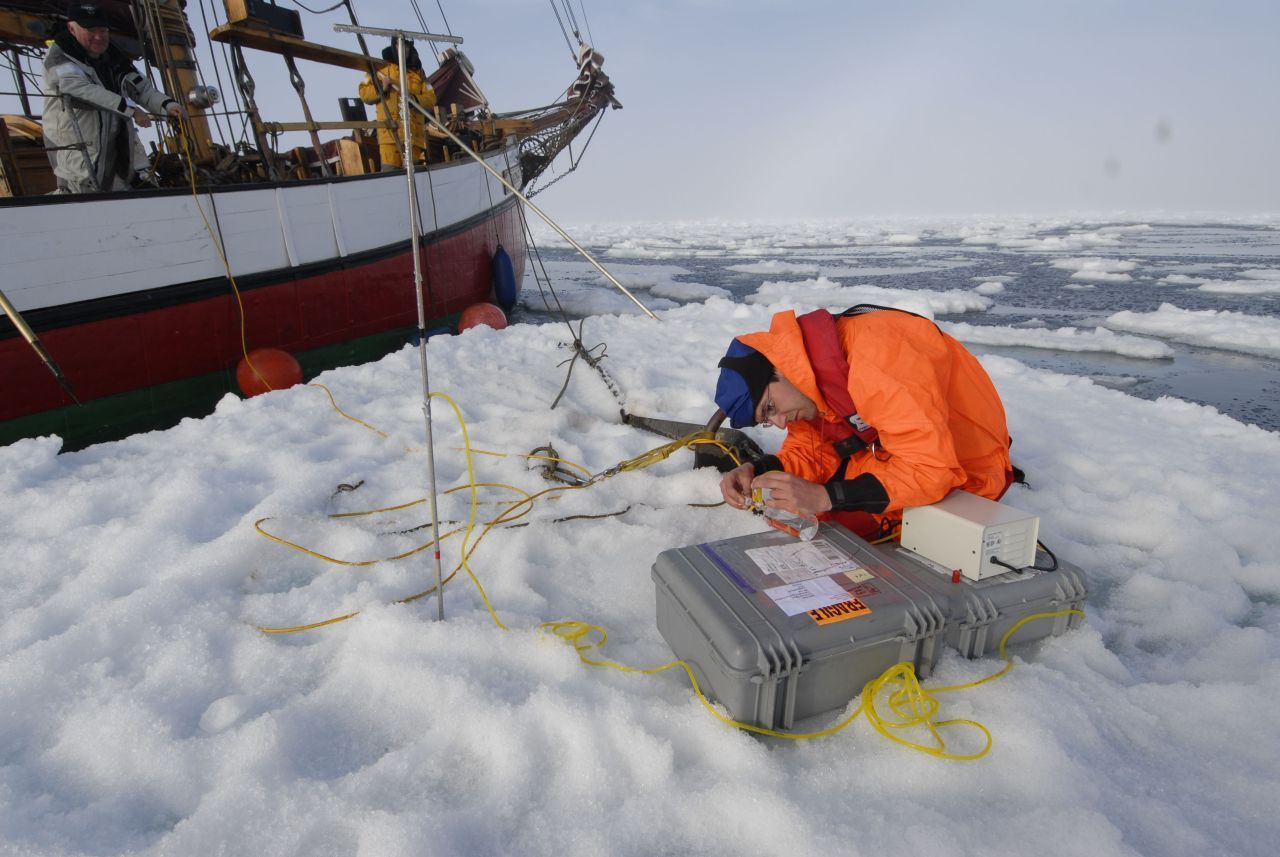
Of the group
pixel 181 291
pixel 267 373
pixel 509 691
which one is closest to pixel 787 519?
pixel 509 691

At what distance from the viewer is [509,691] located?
1.77m

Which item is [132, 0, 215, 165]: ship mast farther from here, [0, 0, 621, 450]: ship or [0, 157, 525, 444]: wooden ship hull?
[0, 157, 525, 444]: wooden ship hull

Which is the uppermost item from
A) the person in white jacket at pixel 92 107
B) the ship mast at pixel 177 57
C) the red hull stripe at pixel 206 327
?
the ship mast at pixel 177 57

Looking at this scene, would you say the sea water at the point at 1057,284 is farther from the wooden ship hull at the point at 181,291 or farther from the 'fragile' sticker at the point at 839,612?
the 'fragile' sticker at the point at 839,612

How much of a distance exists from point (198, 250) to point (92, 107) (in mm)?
1128

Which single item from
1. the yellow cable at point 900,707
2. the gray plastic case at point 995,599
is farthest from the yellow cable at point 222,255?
the gray plastic case at point 995,599

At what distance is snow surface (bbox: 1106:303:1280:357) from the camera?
7.16m

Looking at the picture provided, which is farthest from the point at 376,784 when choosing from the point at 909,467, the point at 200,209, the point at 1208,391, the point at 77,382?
the point at 1208,391

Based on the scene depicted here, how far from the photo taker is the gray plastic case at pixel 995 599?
1.78m

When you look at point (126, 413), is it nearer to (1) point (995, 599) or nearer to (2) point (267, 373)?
(2) point (267, 373)

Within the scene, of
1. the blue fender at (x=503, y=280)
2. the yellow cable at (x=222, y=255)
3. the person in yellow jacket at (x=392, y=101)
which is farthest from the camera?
the blue fender at (x=503, y=280)

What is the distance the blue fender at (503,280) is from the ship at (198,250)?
1007 mm

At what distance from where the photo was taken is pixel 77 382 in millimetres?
4762

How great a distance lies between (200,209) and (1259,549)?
267 inches
